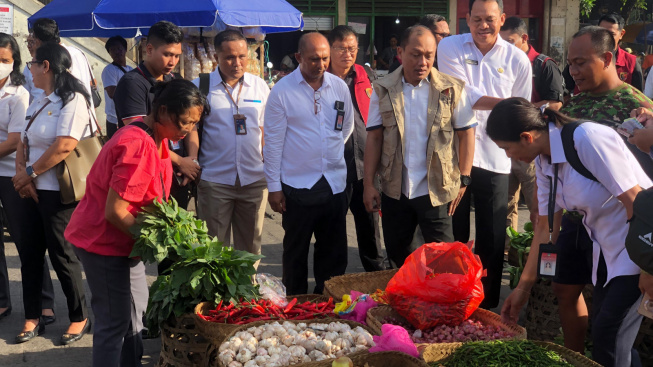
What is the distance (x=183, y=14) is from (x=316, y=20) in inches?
369

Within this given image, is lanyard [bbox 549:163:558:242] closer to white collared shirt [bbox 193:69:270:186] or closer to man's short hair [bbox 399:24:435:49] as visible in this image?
man's short hair [bbox 399:24:435:49]

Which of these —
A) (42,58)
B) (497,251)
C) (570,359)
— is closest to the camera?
(570,359)

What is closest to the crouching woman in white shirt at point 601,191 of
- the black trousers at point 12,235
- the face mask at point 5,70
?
the black trousers at point 12,235

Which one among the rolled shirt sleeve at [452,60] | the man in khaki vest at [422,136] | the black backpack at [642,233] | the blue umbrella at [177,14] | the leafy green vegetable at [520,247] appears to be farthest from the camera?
the blue umbrella at [177,14]

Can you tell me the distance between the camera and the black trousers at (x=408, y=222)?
4.71 m

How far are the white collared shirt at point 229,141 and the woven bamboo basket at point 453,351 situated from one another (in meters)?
2.31

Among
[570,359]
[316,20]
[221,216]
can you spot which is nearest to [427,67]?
[221,216]

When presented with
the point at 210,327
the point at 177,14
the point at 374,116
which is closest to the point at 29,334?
the point at 210,327

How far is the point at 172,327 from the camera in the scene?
3854 millimetres

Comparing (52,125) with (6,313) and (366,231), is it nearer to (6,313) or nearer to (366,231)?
(6,313)

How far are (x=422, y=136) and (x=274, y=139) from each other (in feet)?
3.27

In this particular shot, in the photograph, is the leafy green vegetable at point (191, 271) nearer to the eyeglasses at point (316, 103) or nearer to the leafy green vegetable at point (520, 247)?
the eyeglasses at point (316, 103)

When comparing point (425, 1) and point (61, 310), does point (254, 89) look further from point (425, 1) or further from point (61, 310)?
point (425, 1)

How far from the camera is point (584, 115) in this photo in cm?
378
